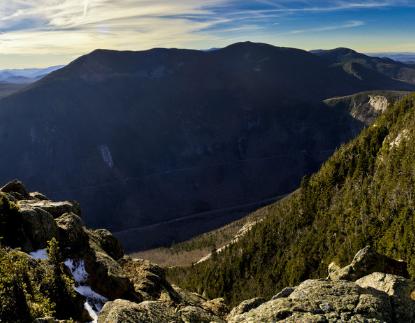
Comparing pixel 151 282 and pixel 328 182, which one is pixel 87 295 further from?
pixel 328 182

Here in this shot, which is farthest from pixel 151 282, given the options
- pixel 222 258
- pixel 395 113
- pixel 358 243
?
pixel 395 113

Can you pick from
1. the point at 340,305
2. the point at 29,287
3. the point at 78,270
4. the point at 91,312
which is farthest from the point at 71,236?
the point at 340,305

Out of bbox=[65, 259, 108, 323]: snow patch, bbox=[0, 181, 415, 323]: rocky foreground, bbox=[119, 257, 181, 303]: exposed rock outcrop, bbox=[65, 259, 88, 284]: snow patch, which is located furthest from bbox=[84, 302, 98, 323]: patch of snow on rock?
bbox=[119, 257, 181, 303]: exposed rock outcrop

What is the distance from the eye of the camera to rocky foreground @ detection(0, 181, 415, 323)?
72.9ft

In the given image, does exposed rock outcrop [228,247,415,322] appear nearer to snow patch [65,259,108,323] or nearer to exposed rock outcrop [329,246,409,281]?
exposed rock outcrop [329,246,409,281]

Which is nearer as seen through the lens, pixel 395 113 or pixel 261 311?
pixel 261 311

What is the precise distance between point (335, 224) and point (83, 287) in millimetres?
124458

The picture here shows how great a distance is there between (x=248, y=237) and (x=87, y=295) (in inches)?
5964

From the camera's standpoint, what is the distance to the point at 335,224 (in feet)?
496

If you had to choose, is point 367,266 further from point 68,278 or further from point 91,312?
point 68,278

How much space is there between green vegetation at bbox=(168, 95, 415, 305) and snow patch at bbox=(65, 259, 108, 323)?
88651 mm

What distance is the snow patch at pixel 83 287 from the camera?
127 feet

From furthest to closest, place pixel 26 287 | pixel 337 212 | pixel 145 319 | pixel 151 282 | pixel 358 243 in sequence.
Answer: pixel 337 212 < pixel 358 243 < pixel 151 282 < pixel 26 287 < pixel 145 319

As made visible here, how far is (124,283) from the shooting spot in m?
45.0
